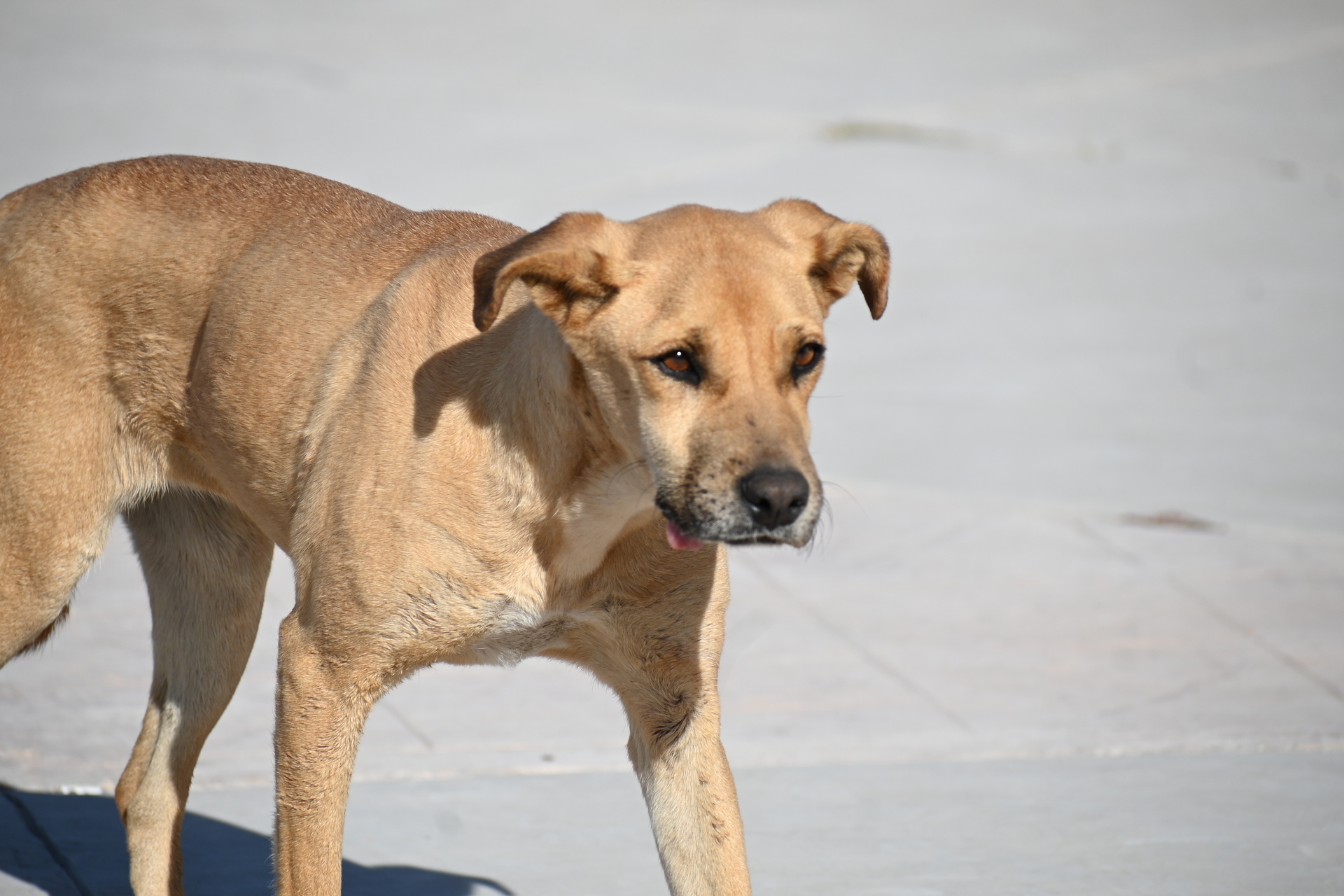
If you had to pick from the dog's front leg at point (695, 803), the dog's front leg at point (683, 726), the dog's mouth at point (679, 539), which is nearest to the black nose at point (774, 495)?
the dog's mouth at point (679, 539)

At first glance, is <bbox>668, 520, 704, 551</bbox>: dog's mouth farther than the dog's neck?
No

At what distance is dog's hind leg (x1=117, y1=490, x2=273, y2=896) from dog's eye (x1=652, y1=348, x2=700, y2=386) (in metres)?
1.66

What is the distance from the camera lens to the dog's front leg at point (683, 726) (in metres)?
3.44

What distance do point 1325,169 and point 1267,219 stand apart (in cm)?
172

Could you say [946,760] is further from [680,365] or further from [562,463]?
[680,365]

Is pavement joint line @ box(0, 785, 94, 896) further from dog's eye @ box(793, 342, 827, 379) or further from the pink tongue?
dog's eye @ box(793, 342, 827, 379)

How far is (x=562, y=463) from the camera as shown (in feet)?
10.8

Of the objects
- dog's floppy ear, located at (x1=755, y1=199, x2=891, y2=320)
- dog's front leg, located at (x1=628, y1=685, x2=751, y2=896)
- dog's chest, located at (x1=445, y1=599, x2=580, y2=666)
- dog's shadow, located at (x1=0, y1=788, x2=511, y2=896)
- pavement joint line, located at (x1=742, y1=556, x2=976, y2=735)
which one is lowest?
pavement joint line, located at (x1=742, y1=556, x2=976, y2=735)

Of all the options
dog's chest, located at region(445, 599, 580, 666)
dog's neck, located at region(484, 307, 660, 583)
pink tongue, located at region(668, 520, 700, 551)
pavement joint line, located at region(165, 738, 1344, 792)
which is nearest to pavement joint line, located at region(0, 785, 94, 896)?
pavement joint line, located at region(165, 738, 1344, 792)

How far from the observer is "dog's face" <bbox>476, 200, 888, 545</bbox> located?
288 cm

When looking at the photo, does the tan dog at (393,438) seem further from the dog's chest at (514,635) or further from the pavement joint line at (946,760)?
the pavement joint line at (946,760)

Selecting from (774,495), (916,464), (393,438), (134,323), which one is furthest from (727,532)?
(916,464)

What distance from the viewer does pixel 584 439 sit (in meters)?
3.29

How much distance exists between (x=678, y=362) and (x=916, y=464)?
4720 millimetres
